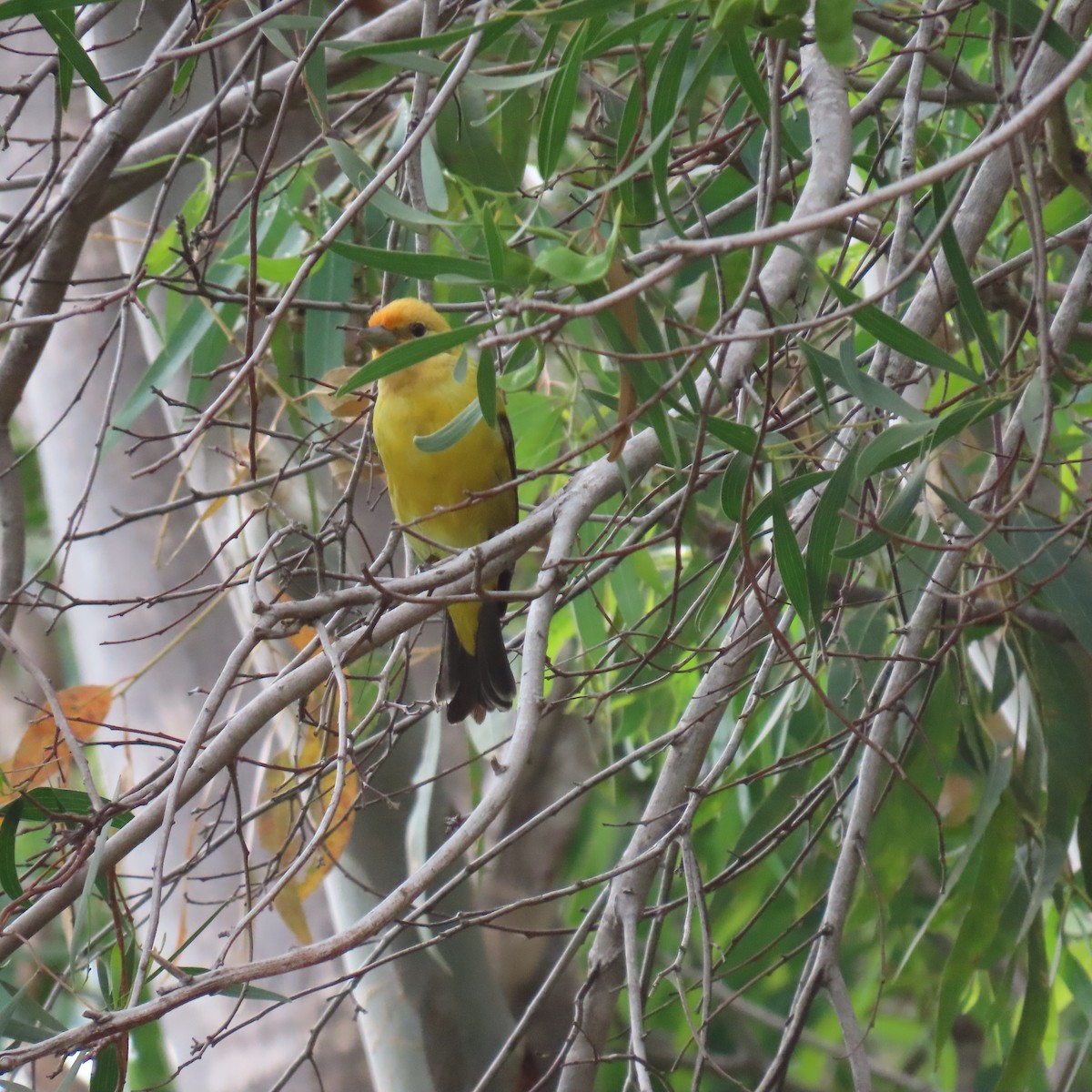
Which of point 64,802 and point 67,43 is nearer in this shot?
point 67,43

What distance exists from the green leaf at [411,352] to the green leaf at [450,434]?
0.09 m

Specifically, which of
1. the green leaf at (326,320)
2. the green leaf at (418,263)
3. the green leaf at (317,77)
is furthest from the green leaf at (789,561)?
the green leaf at (326,320)

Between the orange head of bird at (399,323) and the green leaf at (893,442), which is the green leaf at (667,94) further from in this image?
Answer: the orange head of bird at (399,323)

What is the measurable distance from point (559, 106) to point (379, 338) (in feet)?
3.39

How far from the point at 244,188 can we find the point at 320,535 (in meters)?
1.90

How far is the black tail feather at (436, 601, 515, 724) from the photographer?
107 inches

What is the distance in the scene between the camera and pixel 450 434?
148 centimetres

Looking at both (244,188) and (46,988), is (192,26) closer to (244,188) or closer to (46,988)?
(244,188)

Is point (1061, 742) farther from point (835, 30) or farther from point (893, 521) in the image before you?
point (835, 30)

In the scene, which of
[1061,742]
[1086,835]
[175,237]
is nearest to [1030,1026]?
[1086,835]

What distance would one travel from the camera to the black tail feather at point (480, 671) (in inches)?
107

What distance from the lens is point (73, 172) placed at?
2.30m

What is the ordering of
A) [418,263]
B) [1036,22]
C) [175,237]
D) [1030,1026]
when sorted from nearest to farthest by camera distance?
[418,263] → [1036,22] → [1030,1026] → [175,237]

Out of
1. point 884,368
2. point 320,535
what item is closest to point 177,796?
point 320,535
